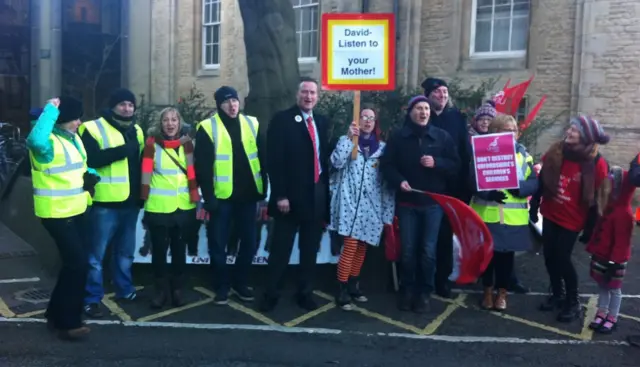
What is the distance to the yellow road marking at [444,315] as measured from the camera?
17.8 feet

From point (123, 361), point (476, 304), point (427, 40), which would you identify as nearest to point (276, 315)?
point (123, 361)

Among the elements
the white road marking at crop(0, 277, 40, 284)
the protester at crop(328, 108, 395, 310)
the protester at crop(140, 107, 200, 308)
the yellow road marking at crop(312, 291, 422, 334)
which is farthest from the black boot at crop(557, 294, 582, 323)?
the white road marking at crop(0, 277, 40, 284)

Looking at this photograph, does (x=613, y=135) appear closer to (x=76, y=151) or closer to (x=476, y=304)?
(x=476, y=304)

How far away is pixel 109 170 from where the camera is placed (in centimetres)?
544

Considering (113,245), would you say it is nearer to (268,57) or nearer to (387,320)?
(387,320)

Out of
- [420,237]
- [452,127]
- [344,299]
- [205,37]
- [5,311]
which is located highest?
[205,37]

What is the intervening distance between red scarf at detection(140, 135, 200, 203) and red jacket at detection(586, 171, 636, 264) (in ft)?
11.0

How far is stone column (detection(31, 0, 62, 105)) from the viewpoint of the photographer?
1867cm

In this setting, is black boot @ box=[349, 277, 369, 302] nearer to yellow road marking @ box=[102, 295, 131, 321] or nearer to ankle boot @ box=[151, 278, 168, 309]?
ankle boot @ box=[151, 278, 168, 309]

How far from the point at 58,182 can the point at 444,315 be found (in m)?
3.37

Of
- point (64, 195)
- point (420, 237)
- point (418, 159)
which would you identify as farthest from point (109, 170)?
point (420, 237)

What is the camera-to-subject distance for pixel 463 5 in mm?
14641

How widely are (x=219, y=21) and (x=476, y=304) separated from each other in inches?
622

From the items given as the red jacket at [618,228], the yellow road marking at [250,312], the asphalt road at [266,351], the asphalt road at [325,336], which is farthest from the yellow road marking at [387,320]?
the red jacket at [618,228]
